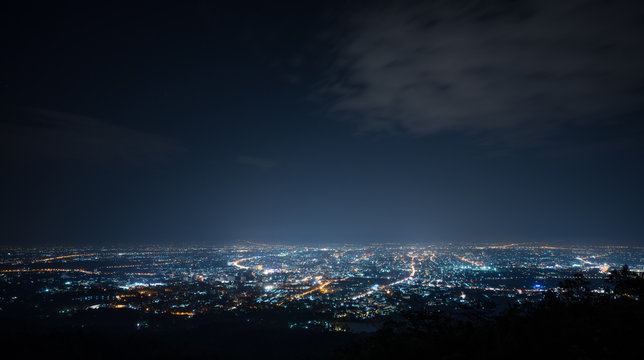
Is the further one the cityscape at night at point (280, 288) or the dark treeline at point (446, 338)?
the cityscape at night at point (280, 288)

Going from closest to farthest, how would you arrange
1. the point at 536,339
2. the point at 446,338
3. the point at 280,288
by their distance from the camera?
the point at 536,339 → the point at 446,338 → the point at 280,288

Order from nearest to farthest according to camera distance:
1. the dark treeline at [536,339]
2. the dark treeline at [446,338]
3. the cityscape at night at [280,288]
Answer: the dark treeline at [536,339] → the dark treeline at [446,338] → the cityscape at night at [280,288]

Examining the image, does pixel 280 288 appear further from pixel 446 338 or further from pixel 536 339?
pixel 536 339

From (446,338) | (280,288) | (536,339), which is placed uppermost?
(536,339)

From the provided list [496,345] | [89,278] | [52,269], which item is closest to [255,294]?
[89,278]

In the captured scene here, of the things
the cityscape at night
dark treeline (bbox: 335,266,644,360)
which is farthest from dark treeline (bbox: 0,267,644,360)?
the cityscape at night

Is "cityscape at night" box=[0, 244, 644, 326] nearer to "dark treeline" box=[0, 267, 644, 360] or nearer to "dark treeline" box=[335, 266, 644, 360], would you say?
"dark treeline" box=[0, 267, 644, 360]

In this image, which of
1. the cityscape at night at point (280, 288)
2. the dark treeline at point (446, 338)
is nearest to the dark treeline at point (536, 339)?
the dark treeline at point (446, 338)

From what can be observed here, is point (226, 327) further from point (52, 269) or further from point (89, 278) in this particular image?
point (52, 269)

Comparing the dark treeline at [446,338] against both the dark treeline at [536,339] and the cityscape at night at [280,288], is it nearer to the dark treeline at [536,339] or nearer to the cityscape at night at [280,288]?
the dark treeline at [536,339]

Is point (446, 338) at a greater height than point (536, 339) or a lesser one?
lesser

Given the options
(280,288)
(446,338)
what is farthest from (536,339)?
(280,288)
